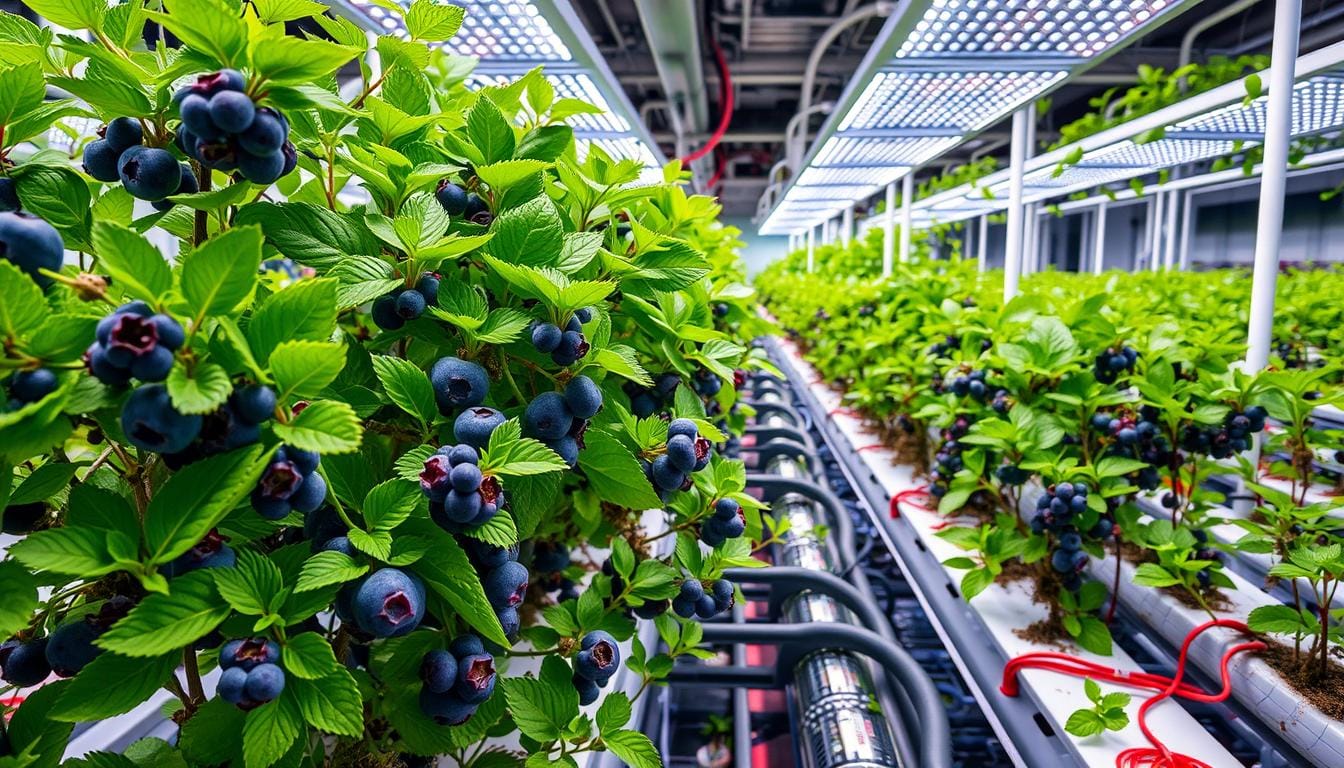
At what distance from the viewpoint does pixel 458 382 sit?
19.4 inches

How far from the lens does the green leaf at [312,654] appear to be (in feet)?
1.24

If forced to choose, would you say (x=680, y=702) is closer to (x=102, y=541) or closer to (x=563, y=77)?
(x=102, y=541)

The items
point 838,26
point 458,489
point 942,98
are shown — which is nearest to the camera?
point 458,489

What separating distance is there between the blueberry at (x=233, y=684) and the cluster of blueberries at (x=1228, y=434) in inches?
52.5

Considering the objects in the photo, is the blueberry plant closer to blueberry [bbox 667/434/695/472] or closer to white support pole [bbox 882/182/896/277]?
blueberry [bbox 667/434/695/472]

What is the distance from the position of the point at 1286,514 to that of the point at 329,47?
1280 millimetres

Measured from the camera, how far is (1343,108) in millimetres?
2277

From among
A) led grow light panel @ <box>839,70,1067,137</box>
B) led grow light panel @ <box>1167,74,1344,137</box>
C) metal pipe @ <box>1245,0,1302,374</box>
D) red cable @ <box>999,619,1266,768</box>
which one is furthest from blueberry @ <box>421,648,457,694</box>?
led grow light panel @ <box>1167,74,1344,137</box>

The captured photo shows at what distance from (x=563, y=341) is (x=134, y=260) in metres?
0.27

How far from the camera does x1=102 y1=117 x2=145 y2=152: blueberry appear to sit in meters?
0.42

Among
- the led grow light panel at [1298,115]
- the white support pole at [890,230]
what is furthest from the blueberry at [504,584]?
the white support pole at [890,230]

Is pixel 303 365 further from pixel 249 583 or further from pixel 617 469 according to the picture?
pixel 617 469

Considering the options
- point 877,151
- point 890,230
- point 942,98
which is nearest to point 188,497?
point 942,98

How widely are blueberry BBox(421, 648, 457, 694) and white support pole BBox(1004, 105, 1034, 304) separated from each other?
2.13 metres
